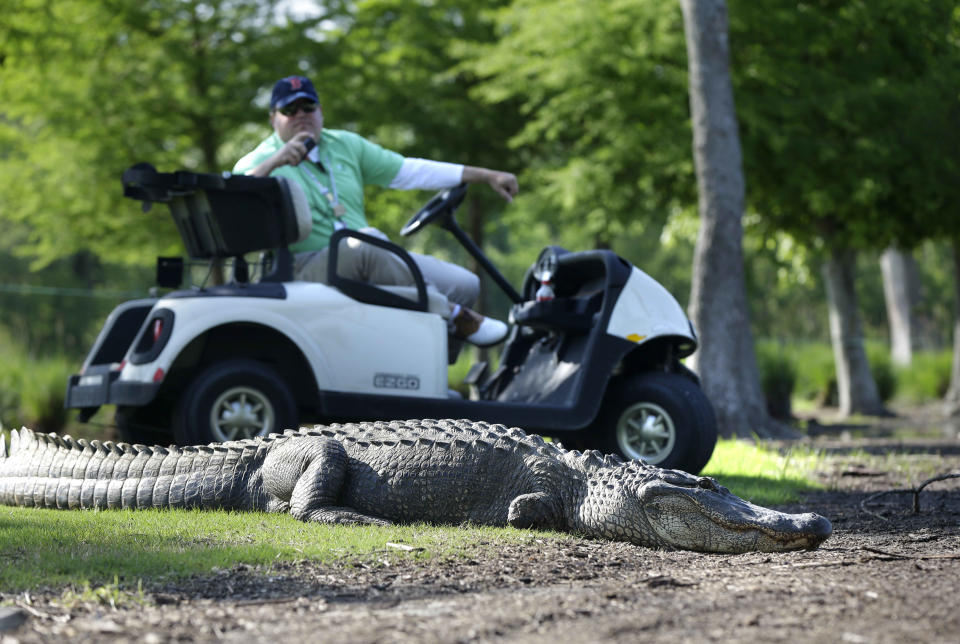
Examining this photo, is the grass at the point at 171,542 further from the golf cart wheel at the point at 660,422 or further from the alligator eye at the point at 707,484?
the golf cart wheel at the point at 660,422

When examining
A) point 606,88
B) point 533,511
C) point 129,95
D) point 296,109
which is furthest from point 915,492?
point 129,95

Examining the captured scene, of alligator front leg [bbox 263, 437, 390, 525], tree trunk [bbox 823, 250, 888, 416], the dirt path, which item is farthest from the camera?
tree trunk [bbox 823, 250, 888, 416]

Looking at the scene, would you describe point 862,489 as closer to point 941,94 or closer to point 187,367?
point 187,367

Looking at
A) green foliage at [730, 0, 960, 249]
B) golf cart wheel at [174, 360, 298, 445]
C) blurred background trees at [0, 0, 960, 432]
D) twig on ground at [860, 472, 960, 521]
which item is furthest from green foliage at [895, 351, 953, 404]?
golf cart wheel at [174, 360, 298, 445]

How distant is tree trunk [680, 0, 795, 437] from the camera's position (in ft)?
35.8

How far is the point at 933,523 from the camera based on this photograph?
500 centimetres

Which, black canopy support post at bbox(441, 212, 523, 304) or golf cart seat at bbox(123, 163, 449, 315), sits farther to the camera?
black canopy support post at bbox(441, 212, 523, 304)

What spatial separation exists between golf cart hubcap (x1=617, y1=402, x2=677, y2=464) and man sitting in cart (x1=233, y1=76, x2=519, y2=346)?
950 mm

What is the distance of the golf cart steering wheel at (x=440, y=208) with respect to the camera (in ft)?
22.8

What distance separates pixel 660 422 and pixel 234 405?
248 centimetres

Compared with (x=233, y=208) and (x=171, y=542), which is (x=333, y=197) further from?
(x=171, y=542)

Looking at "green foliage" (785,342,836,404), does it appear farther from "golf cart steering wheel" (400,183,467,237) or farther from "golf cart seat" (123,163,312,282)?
"golf cart seat" (123,163,312,282)

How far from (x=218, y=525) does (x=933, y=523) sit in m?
3.18

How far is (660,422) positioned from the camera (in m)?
6.54
